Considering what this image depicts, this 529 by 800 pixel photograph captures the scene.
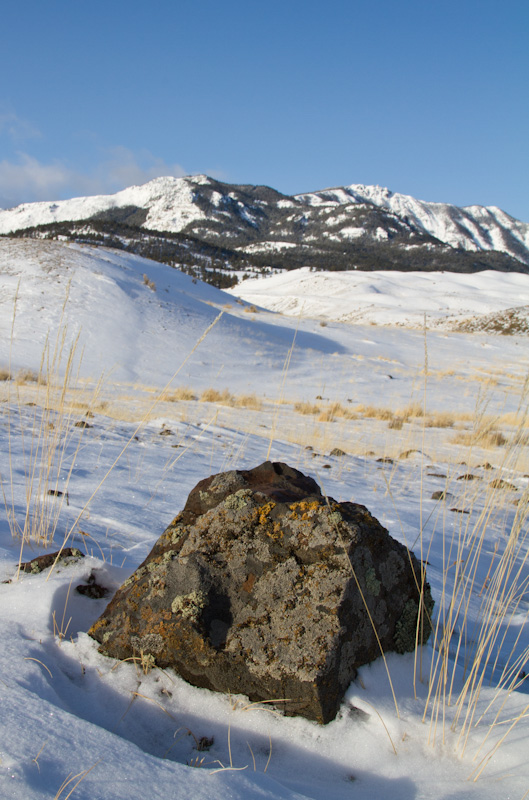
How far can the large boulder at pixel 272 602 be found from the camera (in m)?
1.30

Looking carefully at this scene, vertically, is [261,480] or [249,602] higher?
[261,480]

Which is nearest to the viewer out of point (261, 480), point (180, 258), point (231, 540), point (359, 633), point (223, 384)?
point (359, 633)

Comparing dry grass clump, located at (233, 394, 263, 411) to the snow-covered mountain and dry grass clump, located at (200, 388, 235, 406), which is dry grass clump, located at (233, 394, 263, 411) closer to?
dry grass clump, located at (200, 388, 235, 406)

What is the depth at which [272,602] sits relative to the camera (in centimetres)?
139

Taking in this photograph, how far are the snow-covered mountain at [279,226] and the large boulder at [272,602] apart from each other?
70.3 m

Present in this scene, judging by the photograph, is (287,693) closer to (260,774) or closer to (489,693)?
(260,774)

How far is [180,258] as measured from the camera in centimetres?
4894

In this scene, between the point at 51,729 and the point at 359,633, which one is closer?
the point at 51,729

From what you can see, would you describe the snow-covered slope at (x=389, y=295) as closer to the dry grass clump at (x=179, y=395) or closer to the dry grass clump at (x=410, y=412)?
the dry grass clump at (x=410, y=412)

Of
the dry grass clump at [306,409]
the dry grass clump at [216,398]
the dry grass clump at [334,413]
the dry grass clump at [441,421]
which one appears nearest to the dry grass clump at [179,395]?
the dry grass clump at [216,398]

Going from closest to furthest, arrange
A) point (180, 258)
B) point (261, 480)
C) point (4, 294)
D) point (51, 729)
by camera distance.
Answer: point (51, 729), point (261, 480), point (4, 294), point (180, 258)

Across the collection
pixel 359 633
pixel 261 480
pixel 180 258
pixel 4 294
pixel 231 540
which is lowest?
pixel 359 633

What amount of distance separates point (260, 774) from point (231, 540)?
62cm

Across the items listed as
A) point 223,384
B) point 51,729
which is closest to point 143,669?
point 51,729
